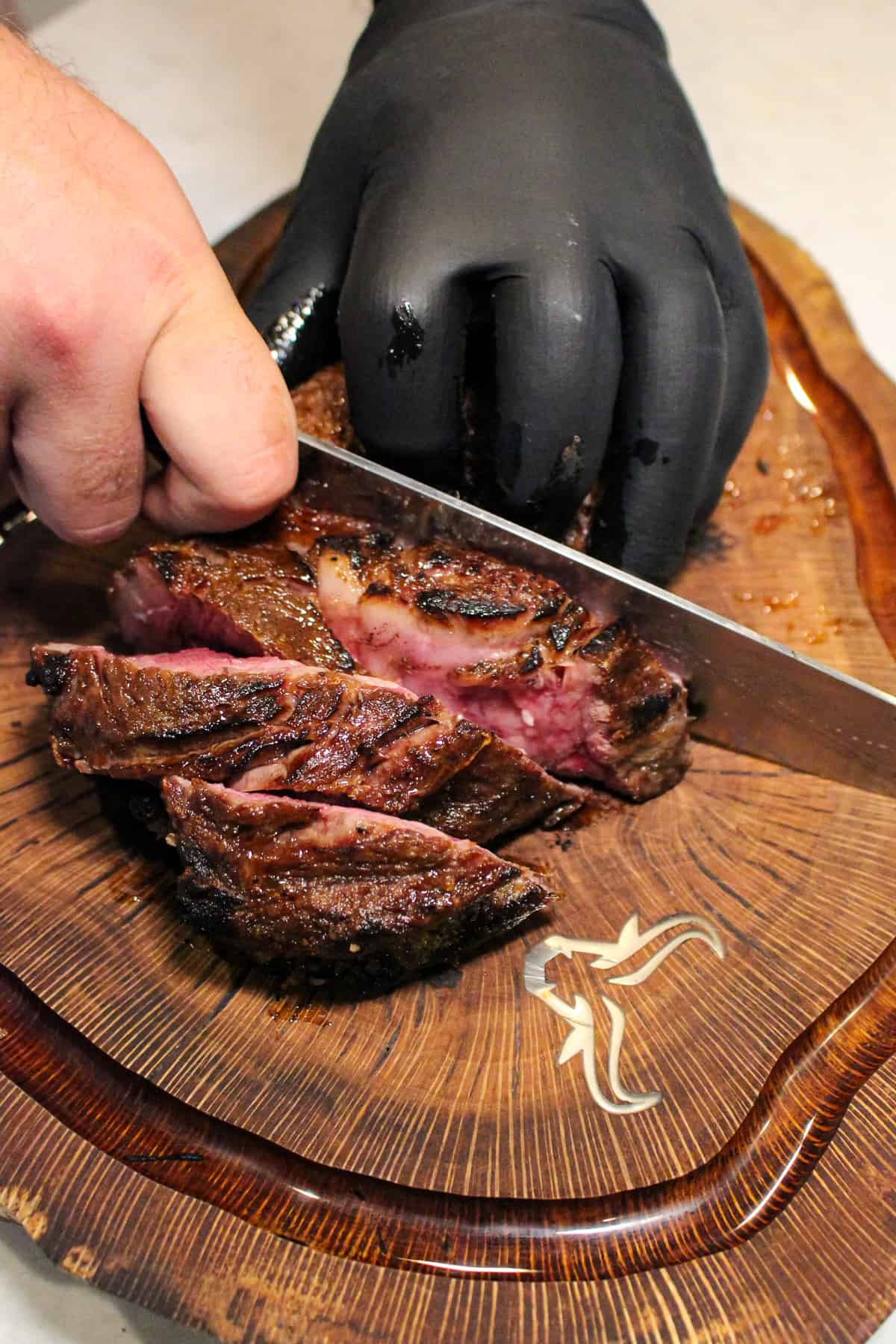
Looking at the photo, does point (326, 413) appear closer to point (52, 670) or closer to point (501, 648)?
point (501, 648)

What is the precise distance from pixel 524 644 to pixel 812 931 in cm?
75

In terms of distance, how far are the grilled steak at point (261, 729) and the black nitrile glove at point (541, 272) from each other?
57 centimetres

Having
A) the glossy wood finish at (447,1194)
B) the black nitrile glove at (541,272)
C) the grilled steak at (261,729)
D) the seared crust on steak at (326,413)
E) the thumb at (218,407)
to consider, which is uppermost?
the black nitrile glove at (541,272)

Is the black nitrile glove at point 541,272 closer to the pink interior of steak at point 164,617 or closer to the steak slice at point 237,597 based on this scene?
the steak slice at point 237,597

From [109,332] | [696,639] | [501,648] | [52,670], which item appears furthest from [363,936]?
[109,332]

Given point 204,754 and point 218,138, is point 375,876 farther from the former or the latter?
point 218,138

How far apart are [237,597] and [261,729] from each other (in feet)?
0.95

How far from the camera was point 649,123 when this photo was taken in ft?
7.11

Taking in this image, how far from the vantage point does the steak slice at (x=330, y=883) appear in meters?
1.67

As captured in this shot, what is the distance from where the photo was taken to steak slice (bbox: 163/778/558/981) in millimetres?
1668

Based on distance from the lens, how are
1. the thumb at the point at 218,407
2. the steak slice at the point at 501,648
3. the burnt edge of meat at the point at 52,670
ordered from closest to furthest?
1. the thumb at the point at 218,407
2. the burnt edge of meat at the point at 52,670
3. the steak slice at the point at 501,648

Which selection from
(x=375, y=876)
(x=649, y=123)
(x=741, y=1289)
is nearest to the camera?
(x=741, y=1289)

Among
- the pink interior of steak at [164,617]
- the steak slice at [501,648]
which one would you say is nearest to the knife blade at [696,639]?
the steak slice at [501,648]

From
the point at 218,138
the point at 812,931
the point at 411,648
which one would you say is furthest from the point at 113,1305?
the point at 218,138
